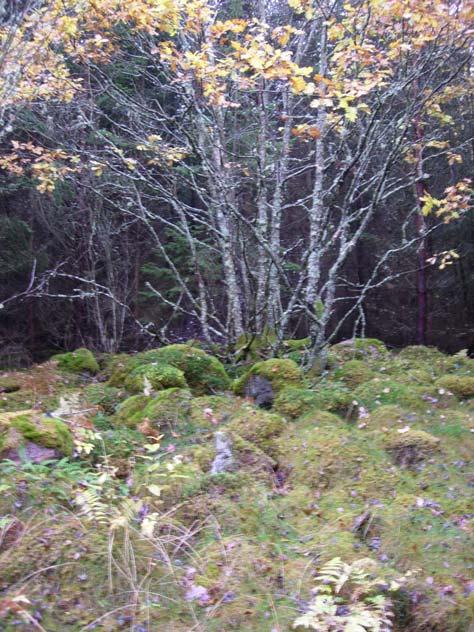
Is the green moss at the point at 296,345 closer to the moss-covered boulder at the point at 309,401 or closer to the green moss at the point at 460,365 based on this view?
the green moss at the point at 460,365

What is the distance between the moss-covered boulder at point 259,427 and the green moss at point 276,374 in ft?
3.13

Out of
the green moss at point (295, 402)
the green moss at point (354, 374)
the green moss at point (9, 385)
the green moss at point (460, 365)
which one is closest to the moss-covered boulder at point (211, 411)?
the green moss at point (295, 402)

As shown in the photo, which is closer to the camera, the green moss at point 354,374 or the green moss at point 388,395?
the green moss at point 388,395

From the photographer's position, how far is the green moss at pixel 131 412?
5.22 meters

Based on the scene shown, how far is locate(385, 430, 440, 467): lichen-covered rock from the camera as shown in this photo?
183 inches

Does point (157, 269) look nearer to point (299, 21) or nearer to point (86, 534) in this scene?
point (299, 21)

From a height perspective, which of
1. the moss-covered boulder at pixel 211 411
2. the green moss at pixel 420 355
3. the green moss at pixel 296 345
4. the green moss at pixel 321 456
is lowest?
the green moss at pixel 321 456

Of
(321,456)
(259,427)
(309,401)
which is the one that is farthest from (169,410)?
(321,456)

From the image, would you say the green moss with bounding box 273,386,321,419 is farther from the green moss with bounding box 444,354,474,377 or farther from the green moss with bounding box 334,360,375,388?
the green moss with bounding box 444,354,474,377

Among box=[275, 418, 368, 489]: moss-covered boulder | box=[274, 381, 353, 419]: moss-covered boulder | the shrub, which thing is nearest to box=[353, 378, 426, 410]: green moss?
box=[274, 381, 353, 419]: moss-covered boulder

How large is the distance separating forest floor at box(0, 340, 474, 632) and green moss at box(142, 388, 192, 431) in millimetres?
17

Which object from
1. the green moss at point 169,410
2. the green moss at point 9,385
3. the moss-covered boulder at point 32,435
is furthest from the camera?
the green moss at point 9,385

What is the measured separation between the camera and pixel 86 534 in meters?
3.12

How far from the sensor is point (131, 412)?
544 cm
